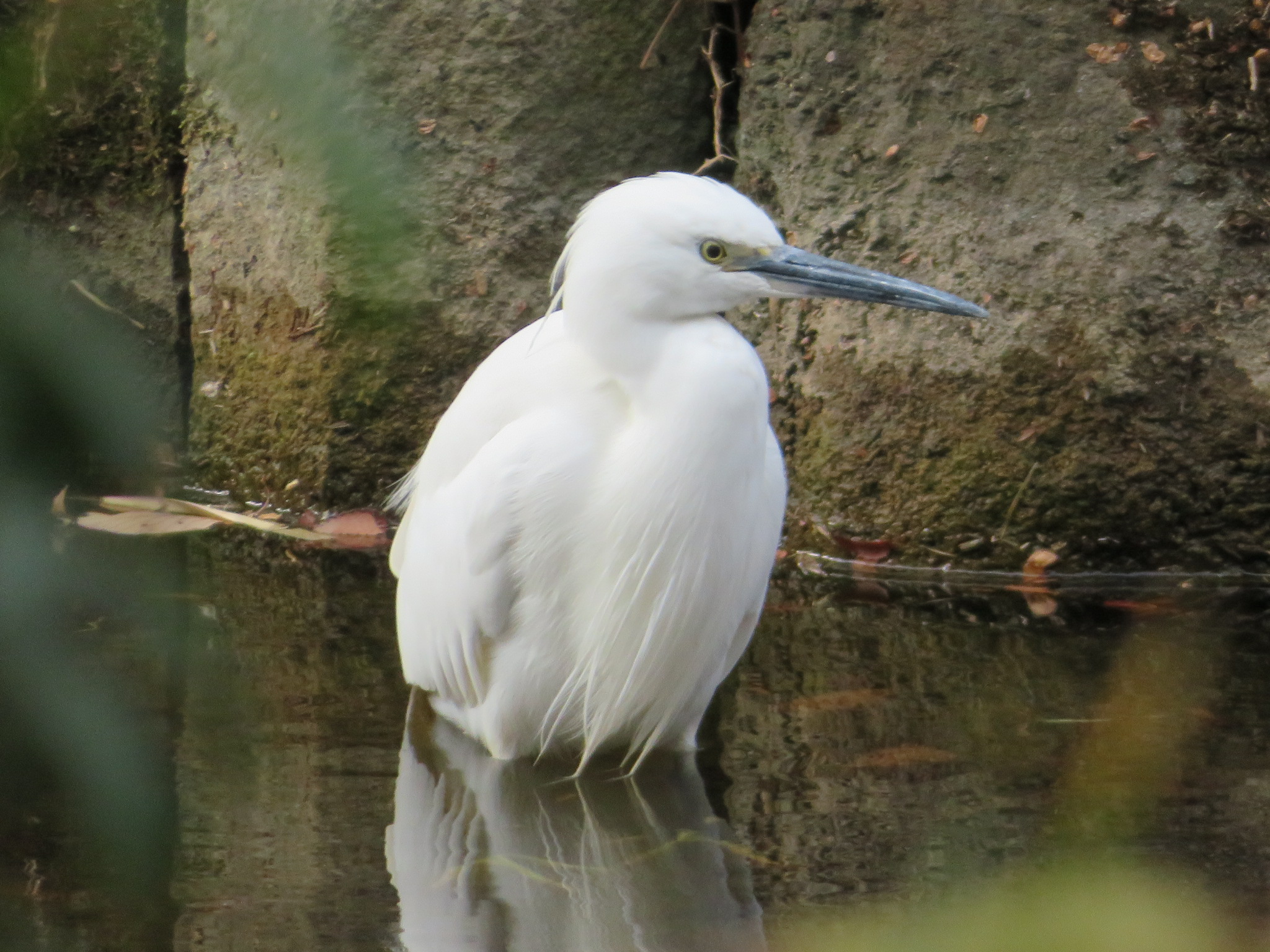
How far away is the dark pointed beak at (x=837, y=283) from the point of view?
2117 mm

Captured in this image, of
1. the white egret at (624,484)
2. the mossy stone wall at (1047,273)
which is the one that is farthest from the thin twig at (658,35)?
the white egret at (624,484)

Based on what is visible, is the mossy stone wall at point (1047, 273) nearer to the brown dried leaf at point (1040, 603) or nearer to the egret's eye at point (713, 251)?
the brown dried leaf at point (1040, 603)

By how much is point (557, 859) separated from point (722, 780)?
0.42 m

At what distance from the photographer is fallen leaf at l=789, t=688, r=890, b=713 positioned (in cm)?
261

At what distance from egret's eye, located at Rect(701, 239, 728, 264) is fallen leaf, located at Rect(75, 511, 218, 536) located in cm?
208

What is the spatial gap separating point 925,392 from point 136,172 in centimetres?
239

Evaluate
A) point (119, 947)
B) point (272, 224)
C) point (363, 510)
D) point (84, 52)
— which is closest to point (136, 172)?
point (272, 224)

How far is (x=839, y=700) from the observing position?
2643mm

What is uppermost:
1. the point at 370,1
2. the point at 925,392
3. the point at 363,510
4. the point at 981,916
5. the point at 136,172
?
the point at 370,1

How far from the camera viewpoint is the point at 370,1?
100.0 inches

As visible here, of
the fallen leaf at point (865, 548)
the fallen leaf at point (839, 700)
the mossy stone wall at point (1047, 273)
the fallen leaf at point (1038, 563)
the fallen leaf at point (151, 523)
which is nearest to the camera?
the fallen leaf at point (839, 700)

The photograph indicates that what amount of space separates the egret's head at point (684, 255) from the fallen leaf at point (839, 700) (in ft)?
2.75

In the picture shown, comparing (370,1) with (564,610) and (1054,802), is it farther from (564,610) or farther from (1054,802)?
(1054,802)

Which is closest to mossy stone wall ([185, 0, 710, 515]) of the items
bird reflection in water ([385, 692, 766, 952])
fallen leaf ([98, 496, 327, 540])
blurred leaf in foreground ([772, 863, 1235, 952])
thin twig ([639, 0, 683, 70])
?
thin twig ([639, 0, 683, 70])
